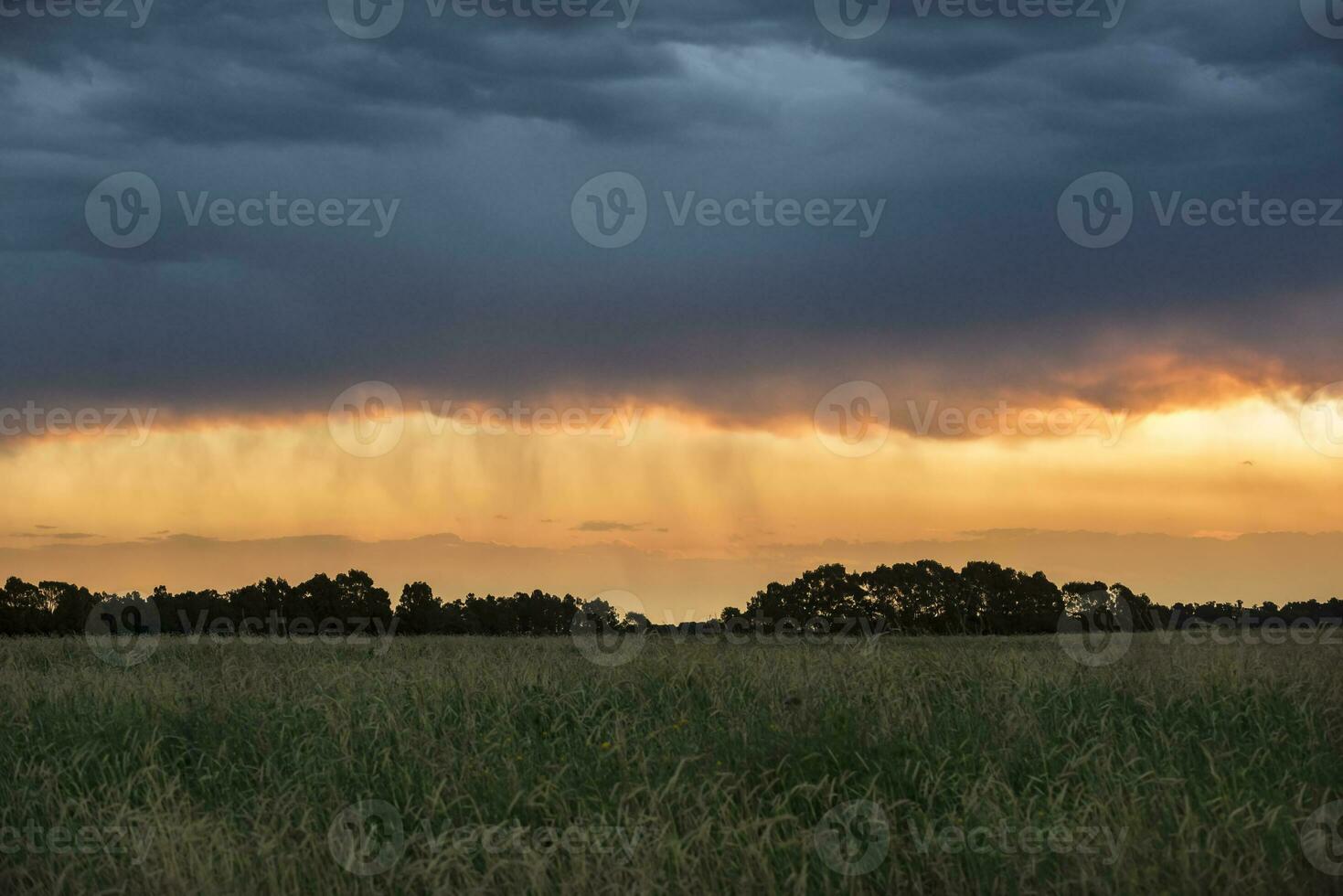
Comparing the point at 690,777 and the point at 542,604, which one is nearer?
the point at 690,777

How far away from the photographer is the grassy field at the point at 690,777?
7746 mm

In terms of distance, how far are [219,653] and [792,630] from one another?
10914 mm

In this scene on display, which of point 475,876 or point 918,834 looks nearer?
point 475,876

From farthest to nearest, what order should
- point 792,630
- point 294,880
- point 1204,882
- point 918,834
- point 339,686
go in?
point 792,630 < point 339,686 < point 918,834 < point 294,880 < point 1204,882

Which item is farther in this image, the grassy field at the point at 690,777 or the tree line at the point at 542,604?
the tree line at the point at 542,604

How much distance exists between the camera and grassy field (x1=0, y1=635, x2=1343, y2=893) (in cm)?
775

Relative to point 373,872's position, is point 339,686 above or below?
above

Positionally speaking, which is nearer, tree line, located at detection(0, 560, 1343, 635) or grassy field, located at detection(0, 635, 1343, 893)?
grassy field, located at detection(0, 635, 1343, 893)

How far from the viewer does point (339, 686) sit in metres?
13.3

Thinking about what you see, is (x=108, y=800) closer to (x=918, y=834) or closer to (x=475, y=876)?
(x=475, y=876)

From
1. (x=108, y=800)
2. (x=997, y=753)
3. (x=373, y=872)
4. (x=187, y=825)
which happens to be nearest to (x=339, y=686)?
(x=108, y=800)

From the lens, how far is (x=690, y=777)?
948cm

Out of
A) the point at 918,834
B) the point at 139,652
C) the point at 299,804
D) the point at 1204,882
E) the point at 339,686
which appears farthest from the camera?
the point at 139,652

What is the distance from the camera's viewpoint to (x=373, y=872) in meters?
→ 8.04
